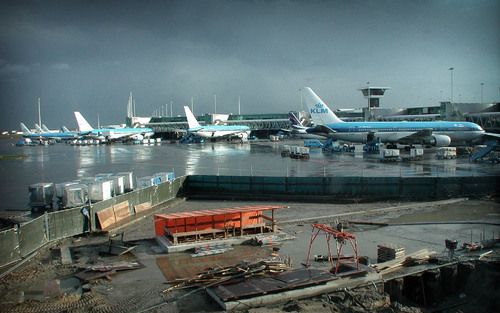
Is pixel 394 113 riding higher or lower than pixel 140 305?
higher

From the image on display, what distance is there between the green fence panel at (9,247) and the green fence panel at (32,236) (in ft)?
0.89

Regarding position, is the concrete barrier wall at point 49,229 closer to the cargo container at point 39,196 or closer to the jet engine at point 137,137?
the cargo container at point 39,196

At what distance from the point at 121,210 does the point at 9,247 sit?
6.81 meters

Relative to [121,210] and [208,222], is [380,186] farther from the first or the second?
[121,210]

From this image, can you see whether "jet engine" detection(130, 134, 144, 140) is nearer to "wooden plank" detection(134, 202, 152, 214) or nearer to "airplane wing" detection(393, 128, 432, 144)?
"airplane wing" detection(393, 128, 432, 144)

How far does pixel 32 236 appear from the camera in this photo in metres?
14.8

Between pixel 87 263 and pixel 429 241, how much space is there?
1150 cm

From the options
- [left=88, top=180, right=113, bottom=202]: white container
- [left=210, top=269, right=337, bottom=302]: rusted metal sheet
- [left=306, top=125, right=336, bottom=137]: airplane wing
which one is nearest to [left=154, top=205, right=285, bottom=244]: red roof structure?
[left=210, top=269, right=337, bottom=302]: rusted metal sheet

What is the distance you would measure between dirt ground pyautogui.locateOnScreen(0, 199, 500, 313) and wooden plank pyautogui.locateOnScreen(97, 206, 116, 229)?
632 millimetres

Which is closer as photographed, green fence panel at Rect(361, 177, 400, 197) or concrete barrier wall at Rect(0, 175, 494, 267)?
concrete barrier wall at Rect(0, 175, 494, 267)

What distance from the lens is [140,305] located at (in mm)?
10125

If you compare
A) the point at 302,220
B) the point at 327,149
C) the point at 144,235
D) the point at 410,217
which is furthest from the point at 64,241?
the point at 327,149

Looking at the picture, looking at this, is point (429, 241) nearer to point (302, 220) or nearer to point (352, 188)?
point (302, 220)

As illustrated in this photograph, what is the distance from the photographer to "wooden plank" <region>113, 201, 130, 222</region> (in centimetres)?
1961
